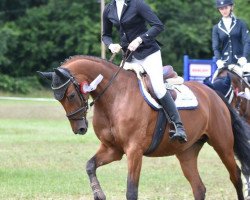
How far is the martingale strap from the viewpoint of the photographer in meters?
9.01

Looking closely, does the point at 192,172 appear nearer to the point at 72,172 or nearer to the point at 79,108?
the point at 79,108

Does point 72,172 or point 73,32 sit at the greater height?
point 72,172

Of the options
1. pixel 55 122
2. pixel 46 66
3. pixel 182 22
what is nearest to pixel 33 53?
pixel 46 66

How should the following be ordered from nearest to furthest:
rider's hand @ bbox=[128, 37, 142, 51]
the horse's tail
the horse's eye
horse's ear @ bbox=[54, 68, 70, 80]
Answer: horse's ear @ bbox=[54, 68, 70, 80] < the horse's eye < rider's hand @ bbox=[128, 37, 142, 51] < the horse's tail

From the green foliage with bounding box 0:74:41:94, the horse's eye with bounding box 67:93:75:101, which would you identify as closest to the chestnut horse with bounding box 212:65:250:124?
the horse's eye with bounding box 67:93:75:101

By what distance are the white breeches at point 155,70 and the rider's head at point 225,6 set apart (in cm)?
322

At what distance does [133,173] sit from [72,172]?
230 inches

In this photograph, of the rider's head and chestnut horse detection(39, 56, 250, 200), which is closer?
chestnut horse detection(39, 56, 250, 200)

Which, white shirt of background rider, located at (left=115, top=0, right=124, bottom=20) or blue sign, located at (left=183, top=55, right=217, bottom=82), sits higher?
white shirt of background rider, located at (left=115, top=0, right=124, bottom=20)

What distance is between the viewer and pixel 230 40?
41.9ft

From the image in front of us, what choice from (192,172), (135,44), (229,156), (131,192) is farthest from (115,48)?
(229,156)

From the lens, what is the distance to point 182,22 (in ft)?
183

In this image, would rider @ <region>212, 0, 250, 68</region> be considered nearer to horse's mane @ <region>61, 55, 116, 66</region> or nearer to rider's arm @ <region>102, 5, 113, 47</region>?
rider's arm @ <region>102, 5, 113, 47</region>

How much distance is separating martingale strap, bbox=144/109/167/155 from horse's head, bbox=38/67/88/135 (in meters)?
0.96
